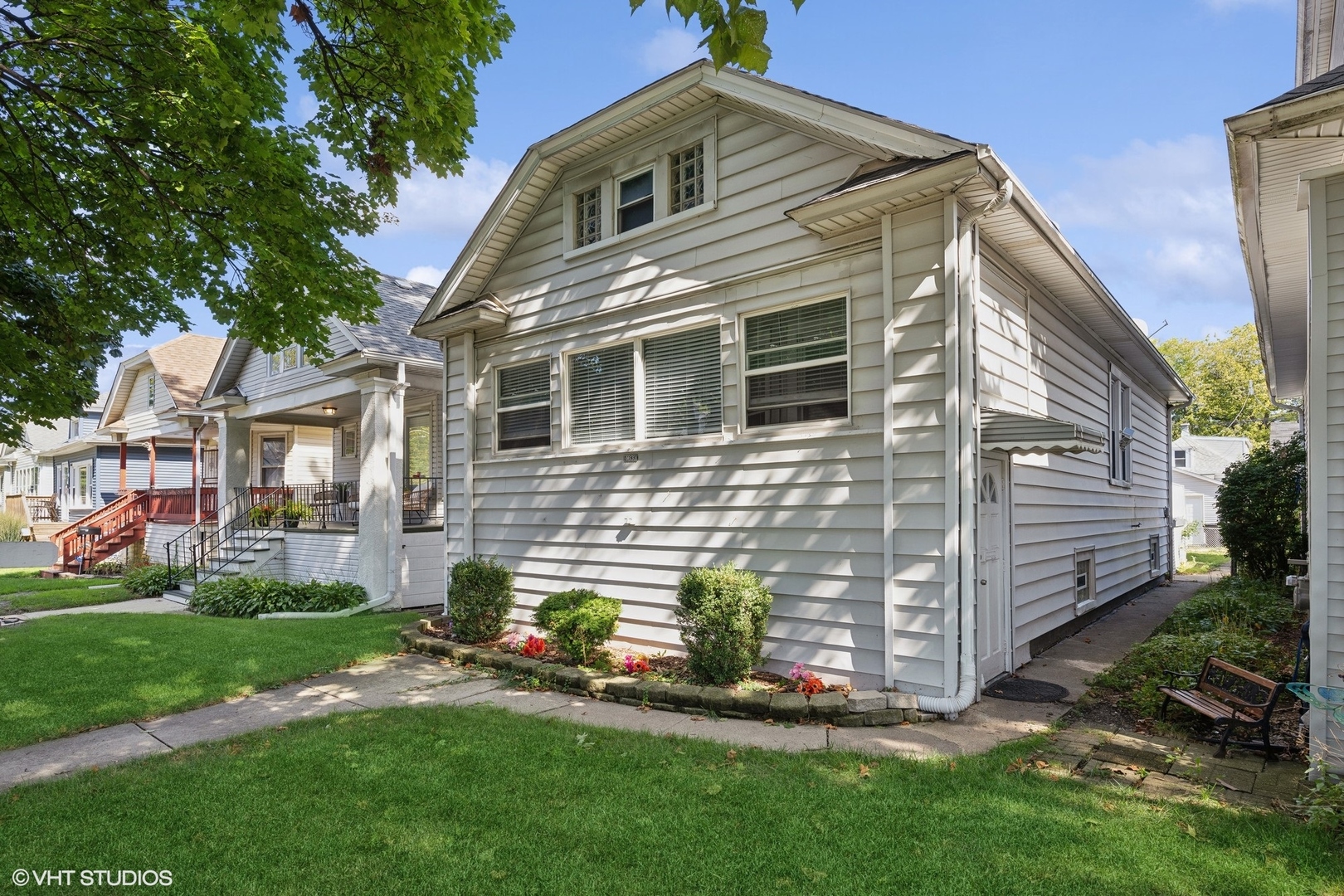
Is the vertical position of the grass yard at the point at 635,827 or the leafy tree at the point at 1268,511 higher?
the leafy tree at the point at 1268,511

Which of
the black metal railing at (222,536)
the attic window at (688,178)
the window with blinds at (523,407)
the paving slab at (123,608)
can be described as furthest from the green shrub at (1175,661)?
the black metal railing at (222,536)

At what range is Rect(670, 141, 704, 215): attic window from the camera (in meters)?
7.84

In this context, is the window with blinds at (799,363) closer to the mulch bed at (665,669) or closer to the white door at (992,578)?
the white door at (992,578)

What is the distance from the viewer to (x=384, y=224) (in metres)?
8.67

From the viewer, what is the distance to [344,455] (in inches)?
740

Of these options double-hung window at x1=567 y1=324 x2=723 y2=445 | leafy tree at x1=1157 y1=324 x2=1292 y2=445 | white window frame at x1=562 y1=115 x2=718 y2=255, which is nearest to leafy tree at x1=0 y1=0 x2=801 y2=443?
white window frame at x1=562 y1=115 x2=718 y2=255

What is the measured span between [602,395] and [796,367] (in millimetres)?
2838

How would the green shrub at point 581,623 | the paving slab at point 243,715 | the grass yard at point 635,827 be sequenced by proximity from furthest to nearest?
the green shrub at point 581,623
the paving slab at point 243,715
the grass yard at point 635,827

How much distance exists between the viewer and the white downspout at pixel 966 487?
572 cm

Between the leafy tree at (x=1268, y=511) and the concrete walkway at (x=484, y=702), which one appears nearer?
the concrete walkway at (x=484, y=702)

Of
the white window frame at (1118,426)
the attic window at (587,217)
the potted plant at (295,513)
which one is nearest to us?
the attic window at (587,217)

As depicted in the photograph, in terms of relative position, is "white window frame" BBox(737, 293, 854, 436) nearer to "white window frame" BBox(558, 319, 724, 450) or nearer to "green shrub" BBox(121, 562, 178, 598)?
"white window frame" BBox(558, 319, 724, 450)

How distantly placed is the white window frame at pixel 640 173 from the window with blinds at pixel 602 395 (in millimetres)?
1364

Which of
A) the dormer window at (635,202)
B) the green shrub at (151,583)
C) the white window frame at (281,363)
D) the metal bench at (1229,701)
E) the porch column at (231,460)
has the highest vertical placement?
the dormer window at (635,202)
